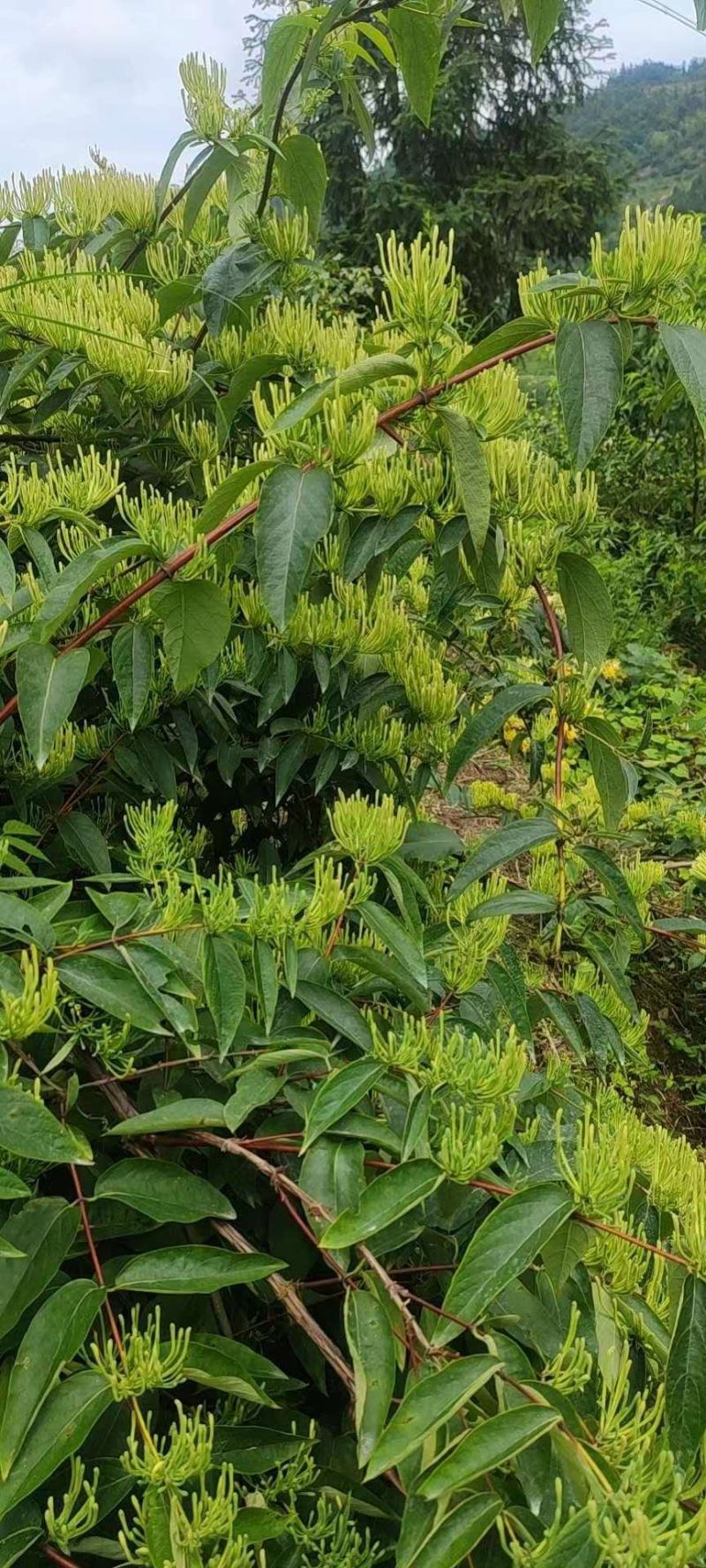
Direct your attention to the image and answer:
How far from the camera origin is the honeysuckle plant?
41 centimetres

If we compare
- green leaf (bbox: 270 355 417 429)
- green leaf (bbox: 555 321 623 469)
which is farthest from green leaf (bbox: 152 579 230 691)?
green leaf (bbox: 555 321 623 469)

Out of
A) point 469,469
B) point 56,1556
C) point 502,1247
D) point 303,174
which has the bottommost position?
point 56,1556

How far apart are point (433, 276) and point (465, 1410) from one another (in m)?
0.60

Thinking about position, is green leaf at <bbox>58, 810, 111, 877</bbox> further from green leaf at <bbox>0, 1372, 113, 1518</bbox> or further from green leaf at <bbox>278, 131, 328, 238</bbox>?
green leaf at <bbox>278, 131, 328, 238</bbox>

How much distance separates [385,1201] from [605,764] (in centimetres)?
46

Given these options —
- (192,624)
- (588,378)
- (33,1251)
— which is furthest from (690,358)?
(33,1251)

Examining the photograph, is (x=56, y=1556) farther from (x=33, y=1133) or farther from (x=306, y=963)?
(x=306, y=963)

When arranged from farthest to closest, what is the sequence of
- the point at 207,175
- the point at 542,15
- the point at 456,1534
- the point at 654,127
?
the point at 654,127
the point at 207,175
the point at 542,15
the point at 456,1534

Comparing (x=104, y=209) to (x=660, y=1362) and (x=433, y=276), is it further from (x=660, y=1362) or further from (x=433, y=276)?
(x=660, y=1362)

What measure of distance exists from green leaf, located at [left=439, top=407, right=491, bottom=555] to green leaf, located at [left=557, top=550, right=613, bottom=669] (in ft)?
0.53

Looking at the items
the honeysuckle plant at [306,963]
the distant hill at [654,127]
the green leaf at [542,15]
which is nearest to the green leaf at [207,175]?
the honeysuckle plant at [306,963]

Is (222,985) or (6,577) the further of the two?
(6,577)

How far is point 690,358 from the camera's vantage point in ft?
1.76

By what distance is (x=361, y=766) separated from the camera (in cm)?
94
